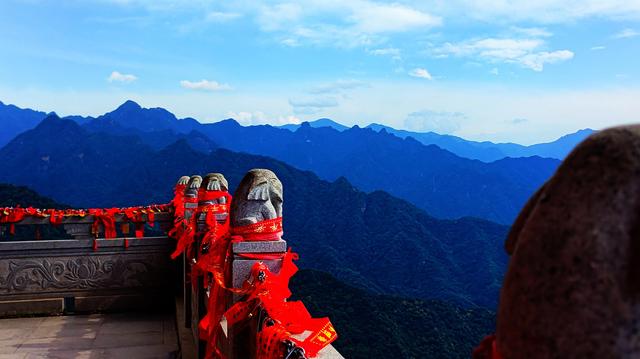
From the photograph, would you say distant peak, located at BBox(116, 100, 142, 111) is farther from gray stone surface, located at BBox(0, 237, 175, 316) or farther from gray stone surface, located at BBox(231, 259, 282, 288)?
gray stone surface, located at BBox(231, 259, 282, 288)

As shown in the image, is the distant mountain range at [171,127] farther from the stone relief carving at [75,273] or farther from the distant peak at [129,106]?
the stone relief carving at [75,273]

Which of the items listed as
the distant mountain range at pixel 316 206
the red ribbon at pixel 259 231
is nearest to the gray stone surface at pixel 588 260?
the red ribbon at pixel 259 231

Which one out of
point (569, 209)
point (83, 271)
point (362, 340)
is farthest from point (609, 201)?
point (362, 340)

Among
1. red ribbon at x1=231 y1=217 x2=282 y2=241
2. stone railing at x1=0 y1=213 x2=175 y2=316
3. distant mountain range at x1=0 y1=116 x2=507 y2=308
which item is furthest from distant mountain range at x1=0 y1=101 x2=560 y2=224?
red ribbon at x1=231 y1=217 x2=282 y2=241

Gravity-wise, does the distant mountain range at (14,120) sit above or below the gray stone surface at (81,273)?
above

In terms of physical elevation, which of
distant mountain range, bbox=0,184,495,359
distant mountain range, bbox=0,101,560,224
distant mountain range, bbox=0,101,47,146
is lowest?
distant mountain range, bbox=0,184,495,359

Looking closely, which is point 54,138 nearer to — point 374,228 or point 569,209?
point 374,228

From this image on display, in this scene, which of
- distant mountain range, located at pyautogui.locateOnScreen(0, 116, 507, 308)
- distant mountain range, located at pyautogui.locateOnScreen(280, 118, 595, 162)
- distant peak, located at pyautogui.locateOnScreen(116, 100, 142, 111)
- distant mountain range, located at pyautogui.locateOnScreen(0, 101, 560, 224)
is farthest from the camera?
distant mountain range, located at pyautogui.locateOnScreen(280, 118, 595, 162)
